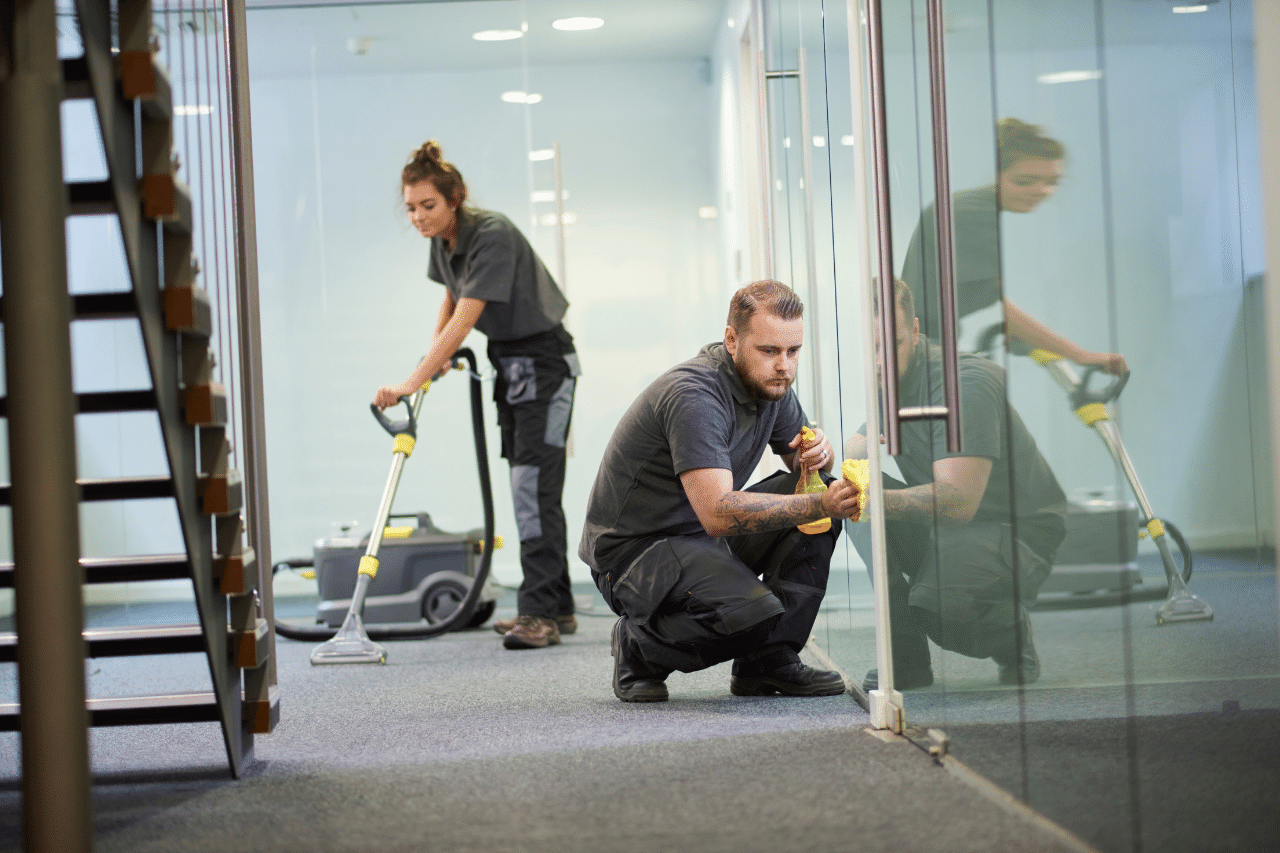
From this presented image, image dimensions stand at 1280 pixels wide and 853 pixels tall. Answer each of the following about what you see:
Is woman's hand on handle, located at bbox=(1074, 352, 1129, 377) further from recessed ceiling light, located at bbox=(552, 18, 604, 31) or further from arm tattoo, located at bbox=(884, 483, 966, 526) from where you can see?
recessed ceiling light, located at bbox=(552, 18, 604, 31)

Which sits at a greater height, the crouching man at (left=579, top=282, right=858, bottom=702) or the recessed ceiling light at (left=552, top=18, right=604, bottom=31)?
the recessed ceiling light at (left=552, top=18, right=604, bottom=31)

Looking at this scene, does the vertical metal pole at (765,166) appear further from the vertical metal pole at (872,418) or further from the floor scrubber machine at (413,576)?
the vertical metal pole at (872,418)

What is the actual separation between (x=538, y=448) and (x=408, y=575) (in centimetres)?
75

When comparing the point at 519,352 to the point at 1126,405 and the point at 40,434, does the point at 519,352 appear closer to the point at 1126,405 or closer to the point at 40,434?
the point at 40,434

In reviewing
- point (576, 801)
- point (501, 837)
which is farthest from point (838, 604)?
point (501, 837)

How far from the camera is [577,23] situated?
4.66 m

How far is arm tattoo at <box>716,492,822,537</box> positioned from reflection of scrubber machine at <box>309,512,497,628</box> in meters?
1.71

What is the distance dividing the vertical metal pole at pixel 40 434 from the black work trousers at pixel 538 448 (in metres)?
2.07

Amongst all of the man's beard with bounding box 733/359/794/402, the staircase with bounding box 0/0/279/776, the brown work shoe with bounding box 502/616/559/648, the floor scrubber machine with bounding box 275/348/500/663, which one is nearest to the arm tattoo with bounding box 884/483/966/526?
the man's beard with bounding box 733/359/794/402

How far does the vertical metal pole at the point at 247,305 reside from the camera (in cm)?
208

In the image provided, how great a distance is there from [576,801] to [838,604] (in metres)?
1.10

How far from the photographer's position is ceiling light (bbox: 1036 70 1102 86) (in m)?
1.44

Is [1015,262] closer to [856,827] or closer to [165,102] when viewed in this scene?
[856,827]

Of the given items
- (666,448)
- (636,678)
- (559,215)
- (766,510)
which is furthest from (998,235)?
(559,215)
